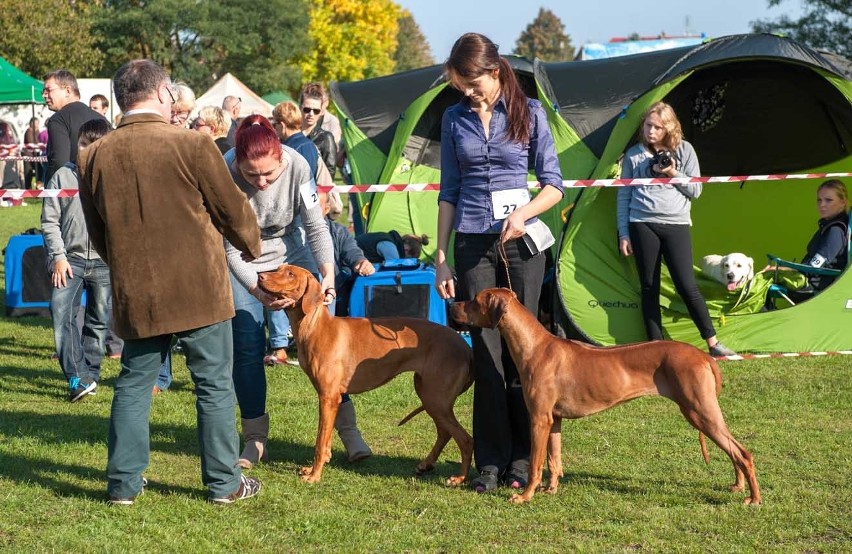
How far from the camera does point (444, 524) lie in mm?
4094

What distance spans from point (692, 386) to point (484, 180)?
1.23 m

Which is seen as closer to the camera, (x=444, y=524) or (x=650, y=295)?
(x=444, y=524)

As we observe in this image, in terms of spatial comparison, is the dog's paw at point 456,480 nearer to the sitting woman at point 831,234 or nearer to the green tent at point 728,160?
the green tent at point 728,160

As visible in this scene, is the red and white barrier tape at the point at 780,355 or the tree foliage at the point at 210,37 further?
the tree foliage at the point at 210,37

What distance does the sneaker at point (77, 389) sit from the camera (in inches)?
250

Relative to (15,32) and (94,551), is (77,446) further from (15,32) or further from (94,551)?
(15,32)

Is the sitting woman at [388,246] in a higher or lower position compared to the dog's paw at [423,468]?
higher

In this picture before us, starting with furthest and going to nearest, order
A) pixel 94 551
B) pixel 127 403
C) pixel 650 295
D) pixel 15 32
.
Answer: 1. pixel 15 32
2. pixel 650 295
3. pixel 127 403
4. pixel 94 551

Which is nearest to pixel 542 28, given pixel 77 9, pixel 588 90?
pixel 77 9

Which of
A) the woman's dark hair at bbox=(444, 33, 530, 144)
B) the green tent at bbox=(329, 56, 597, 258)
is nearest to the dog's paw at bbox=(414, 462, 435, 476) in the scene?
the woman's dark hair at bbox=(444, 33, 530, 144)

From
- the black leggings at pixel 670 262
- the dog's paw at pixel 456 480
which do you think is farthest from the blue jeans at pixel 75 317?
the black leggings at pixel 670 262

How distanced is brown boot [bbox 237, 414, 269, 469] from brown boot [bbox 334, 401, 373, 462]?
0.36 m

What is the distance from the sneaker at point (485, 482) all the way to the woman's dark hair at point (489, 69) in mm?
1494

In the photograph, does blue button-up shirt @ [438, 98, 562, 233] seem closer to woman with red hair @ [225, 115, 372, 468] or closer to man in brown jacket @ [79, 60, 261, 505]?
woman with red hair @ [225, 115, 372, 468]
